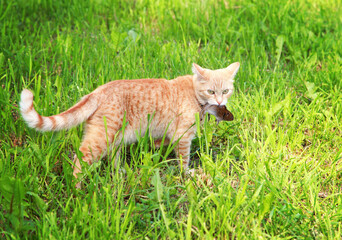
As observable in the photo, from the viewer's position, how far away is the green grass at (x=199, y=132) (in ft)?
8.16

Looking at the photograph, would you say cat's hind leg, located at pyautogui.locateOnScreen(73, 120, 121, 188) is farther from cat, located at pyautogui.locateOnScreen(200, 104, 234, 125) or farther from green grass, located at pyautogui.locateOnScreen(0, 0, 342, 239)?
cat, located at pyautogui.locateOnScreen(200, 104, 234, 125)

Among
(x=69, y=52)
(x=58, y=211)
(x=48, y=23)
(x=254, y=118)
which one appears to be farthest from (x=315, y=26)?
(x=58, y=211)

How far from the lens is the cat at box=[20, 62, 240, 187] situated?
2873mm

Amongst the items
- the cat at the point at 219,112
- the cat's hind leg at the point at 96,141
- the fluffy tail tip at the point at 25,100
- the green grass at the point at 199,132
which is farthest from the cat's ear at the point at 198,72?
the fluffy tail tip at the point at 25,100

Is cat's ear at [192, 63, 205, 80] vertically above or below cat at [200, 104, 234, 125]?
above

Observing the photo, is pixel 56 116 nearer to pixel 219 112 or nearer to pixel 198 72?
pixel 198 72

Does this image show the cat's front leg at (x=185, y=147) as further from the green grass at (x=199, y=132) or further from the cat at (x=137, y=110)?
the green grass at (x=199, y=132)

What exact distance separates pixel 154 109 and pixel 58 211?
1098 millimetres

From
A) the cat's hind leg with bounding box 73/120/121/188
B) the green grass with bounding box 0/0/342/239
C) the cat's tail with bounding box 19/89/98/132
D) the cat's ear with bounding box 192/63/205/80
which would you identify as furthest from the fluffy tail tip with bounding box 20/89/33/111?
the cat's ear with bounding box 192/63/205/80

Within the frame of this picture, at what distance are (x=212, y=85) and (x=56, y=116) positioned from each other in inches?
52.4

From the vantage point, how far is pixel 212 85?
3.38 meters

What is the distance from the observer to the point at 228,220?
2.48 metres

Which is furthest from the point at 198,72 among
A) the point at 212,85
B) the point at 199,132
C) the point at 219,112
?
the point at 199,132

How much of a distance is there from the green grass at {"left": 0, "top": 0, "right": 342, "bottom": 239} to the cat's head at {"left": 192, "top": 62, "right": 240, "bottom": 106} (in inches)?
10.6
